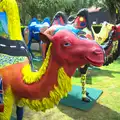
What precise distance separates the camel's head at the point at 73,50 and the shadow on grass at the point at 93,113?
2.28m

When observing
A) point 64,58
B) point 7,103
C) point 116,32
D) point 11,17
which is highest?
point 11,17

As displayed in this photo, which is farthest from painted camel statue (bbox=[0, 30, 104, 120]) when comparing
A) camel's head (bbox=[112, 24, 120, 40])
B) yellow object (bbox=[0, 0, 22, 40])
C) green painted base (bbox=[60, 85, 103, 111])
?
camel's head (bbox=[112, 24, 120, 40])

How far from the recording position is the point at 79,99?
5117 mm

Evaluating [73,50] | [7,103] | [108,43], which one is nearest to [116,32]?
[108,43]

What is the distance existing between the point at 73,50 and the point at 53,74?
12.3 inches

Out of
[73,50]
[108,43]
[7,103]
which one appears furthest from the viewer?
[108,43]

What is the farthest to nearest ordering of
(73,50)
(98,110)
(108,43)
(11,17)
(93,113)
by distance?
(108,43), (98,110), (93,113), (11,17), (73,50)

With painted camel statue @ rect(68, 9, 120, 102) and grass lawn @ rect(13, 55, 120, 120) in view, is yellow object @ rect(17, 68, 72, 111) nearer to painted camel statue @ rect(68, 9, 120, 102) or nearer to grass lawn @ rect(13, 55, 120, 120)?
grass lawn @ rect(13, 55, 120, 120)

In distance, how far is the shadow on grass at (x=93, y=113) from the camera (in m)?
4.33

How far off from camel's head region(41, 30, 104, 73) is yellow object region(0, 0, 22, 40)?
34.0 inches

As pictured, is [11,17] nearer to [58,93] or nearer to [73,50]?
[73,50]

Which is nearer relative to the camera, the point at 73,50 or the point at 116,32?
the point at 73,50

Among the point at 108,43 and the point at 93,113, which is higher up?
the point at 108,43

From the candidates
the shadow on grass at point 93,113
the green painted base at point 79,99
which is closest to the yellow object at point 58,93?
the shadow on grass at point 93,113
